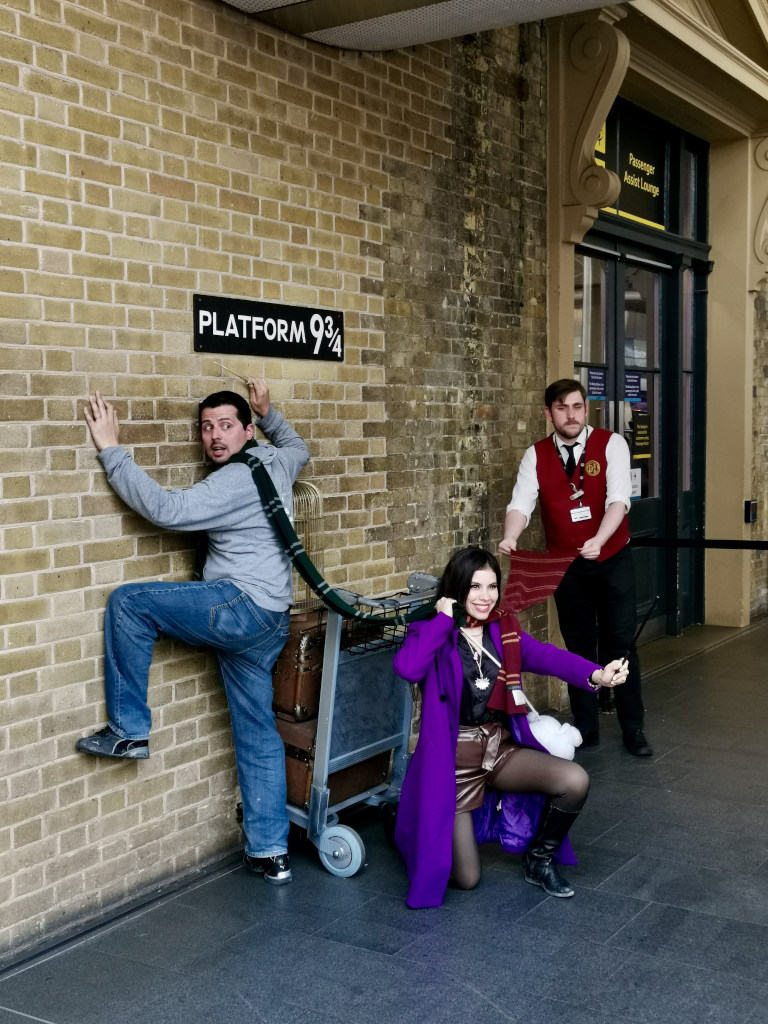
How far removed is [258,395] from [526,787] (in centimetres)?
190

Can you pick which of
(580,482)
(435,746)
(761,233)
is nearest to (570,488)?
(580,482)

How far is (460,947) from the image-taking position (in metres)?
3.87

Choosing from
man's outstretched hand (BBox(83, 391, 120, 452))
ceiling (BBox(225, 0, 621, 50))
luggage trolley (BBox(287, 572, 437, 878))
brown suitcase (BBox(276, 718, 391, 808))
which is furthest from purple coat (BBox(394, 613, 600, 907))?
ceiling (BBox(225, 0, 621, 50))

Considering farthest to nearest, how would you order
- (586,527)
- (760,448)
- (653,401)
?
(760,448) → (653,401) → (586,527)

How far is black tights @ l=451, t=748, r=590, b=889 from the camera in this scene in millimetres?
4266

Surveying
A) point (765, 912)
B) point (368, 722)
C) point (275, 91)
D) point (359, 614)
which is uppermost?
point (275, 91)

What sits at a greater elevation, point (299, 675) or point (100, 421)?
point (100, 421)

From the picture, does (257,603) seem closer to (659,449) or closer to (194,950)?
(194,950)

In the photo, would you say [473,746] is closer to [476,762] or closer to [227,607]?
[476,762]

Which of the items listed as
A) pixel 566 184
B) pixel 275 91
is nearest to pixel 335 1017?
pixel 275 91

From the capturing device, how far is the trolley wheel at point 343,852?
4.45 metres

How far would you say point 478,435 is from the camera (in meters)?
6.37

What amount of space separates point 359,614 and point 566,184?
360cm

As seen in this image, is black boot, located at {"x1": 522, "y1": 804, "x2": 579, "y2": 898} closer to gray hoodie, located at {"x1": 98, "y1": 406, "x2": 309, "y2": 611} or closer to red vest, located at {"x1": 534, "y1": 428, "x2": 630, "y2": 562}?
gray hoodie, located at {"x1": 98, "y1": 406, "x2": 309, "y2": 611}
